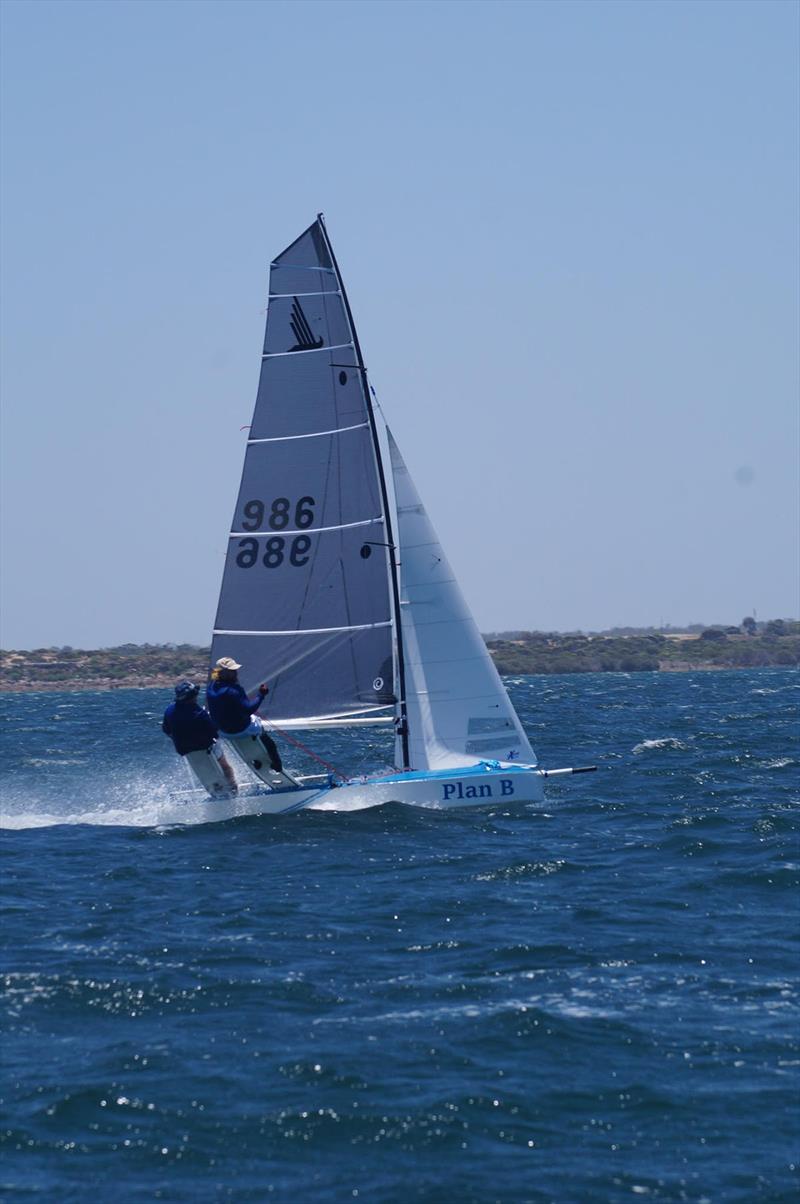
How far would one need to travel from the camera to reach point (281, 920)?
17031 mm

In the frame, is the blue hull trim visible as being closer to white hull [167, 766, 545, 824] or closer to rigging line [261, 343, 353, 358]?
white hull [167, 766, 545, 824]

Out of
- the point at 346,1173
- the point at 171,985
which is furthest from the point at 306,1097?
the point at 171,985

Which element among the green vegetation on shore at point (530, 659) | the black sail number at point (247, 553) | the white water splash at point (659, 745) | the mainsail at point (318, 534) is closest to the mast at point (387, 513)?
the mainsail at point (318, 534)

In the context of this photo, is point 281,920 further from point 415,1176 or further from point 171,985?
point 415,1176

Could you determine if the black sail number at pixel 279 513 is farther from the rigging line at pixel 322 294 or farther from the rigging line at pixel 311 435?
the rigging line at pixel 322 294

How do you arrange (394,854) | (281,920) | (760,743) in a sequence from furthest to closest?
(760,743), (394,854), (281,920)

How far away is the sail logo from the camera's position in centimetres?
2538

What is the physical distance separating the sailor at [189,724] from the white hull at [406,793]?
98cm

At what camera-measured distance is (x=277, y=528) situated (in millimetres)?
25516

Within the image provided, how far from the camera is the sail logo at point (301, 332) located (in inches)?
999

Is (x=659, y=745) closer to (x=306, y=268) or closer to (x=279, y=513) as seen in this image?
(x=279, y=513)

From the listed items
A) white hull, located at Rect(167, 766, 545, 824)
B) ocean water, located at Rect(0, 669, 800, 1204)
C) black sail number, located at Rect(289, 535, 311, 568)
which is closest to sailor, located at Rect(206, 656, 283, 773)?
white hull, located at Rect(167, 766, 545, 824)

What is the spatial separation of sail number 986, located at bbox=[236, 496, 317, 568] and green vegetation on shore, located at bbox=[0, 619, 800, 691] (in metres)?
94.1

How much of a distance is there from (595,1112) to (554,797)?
15896 millimetres
